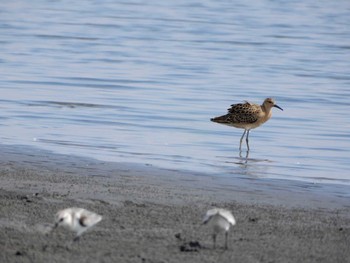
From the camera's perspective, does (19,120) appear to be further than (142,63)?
No

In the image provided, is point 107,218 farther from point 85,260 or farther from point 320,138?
point 320,138

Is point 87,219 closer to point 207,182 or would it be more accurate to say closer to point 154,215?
point 154,215

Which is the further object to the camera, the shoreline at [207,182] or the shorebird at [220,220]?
the shoreline at [207,182]

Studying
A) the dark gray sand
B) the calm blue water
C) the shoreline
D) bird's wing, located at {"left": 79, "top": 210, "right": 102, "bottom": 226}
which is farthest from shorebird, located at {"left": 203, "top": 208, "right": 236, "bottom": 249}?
the calm blue water

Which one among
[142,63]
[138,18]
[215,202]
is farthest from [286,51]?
[215,202]

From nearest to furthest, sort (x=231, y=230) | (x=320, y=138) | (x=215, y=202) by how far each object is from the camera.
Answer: (x=231, y=230) → (x=215, y=202) → (x=320, y=138)

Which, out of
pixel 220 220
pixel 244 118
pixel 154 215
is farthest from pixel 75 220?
pixel 244 118

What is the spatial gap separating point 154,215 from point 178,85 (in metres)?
12.8

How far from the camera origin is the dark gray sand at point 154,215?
8.54 meters

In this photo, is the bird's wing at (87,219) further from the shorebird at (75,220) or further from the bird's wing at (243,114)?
the bird's wing at (243,114)

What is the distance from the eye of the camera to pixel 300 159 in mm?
14352

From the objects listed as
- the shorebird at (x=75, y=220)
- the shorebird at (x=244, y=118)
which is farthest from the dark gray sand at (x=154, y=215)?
the shorebird at (x=244, y=118)

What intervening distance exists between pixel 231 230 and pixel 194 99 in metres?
11.2

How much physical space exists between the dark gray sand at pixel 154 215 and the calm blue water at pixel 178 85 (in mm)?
1247
